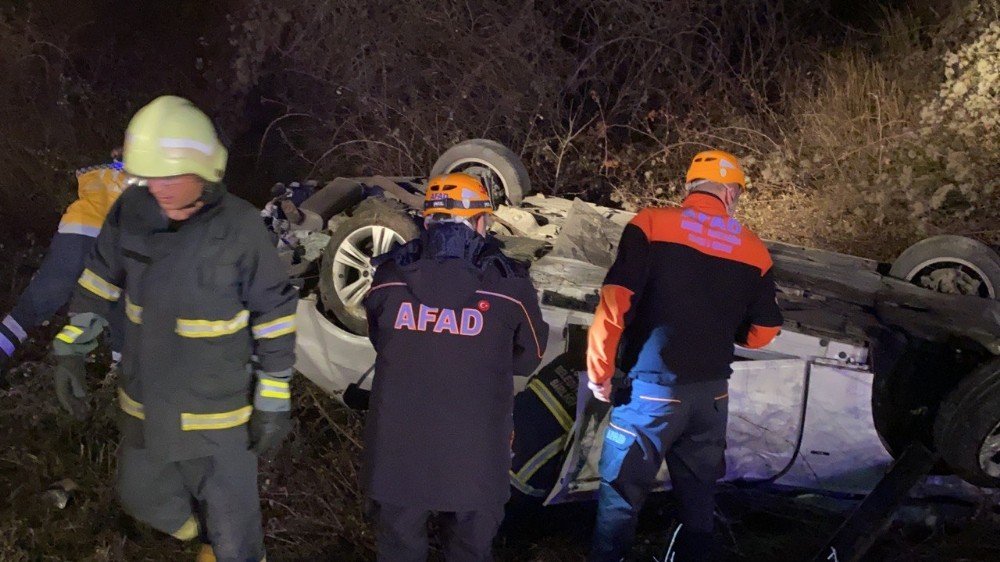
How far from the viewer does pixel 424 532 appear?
2.54 m

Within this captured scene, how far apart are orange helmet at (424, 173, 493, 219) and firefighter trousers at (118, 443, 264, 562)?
1.09 metres

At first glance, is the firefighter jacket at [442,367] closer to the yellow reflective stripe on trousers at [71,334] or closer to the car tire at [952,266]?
the yellow reflective stripe on trousers at [71,334]

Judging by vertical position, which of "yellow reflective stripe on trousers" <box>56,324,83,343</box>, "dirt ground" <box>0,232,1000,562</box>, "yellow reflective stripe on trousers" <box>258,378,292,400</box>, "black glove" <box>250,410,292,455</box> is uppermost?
"yellow reflective stripe on trousers" <box>56,324,83,343</box>

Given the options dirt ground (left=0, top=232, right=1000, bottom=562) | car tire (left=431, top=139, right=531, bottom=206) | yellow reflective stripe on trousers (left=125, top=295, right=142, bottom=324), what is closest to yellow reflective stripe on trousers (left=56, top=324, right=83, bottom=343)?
yellow reflective stripe on trousers (left=125, top=295, right=142, bottom=324)

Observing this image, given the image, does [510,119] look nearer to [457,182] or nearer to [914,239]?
[914,239]

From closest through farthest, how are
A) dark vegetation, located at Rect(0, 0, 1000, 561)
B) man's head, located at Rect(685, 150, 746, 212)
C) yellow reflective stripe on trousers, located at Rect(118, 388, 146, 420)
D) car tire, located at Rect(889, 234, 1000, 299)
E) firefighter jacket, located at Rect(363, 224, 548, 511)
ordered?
firefighter jacket, located at Rect(363, 224, 548, 511) → yellow reflective stripe on trousers, located at Rect(118, 388, 146, 420) → man's head, located at Rect(685, 150, 746, 212) → car tire, located at Rect(889, 234, 1000, 299) → dark vegetation, located at Rect(0, 0, 1000, 561)

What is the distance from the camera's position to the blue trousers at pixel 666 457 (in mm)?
2934

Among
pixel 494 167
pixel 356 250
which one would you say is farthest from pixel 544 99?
pixel 356 250

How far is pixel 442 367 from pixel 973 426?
2155 mm

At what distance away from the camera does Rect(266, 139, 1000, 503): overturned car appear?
10.4 feet

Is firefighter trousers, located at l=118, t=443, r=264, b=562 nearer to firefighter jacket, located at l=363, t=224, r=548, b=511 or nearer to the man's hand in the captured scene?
firefighter jacket, located at l=363, t=224, r=548, b=511

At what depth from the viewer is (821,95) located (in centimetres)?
721

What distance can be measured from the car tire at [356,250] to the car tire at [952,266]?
274 cm

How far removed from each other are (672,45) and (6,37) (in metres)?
7.54
